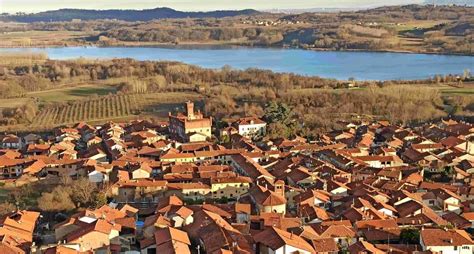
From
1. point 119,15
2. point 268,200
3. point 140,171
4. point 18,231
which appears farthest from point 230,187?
point 119,15

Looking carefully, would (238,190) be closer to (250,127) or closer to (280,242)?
(280,242)

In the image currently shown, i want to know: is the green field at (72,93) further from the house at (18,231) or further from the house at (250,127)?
the house at (18,231)

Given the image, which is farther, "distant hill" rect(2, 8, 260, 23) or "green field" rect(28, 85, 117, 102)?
"distant hill" rect(2, 8, 260, 23)

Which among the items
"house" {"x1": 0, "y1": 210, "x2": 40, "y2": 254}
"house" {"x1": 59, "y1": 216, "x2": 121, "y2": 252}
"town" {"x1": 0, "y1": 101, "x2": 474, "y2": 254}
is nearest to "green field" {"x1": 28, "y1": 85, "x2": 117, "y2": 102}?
"town" {"x1": 0, "y1": 101, "x2": 474, "y2": 254}

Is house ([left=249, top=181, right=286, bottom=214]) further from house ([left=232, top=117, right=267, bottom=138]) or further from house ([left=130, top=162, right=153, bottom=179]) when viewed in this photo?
house ([left=232, top=117, right=267, bottom=138])

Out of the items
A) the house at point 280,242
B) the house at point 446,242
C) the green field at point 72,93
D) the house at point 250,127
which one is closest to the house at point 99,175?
the house at point 280,242

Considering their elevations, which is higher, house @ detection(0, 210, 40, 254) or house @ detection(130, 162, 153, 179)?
house @ detection(0, 210, 40, 254)

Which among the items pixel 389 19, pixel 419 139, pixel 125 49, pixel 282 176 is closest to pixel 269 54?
pixel 125 49
